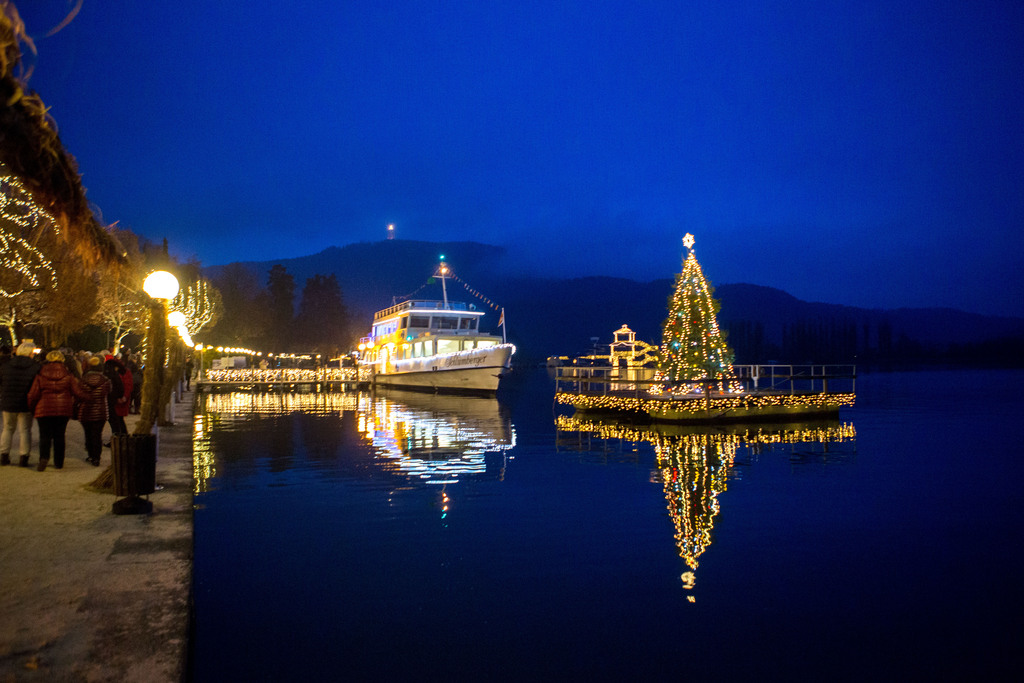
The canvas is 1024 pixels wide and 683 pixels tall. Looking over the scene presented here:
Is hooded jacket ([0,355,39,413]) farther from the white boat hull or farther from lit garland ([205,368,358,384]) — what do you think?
lit garland ([205,368,358,384])

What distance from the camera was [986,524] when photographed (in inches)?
304

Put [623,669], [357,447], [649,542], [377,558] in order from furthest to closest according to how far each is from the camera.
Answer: [357,447] < [649,542] < [377,558] < [623,669]

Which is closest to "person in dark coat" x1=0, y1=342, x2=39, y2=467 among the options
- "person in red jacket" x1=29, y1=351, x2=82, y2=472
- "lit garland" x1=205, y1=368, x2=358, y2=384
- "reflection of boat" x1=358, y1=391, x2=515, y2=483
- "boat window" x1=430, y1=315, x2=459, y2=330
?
"person in red jacket" x1=29, y1=351, x2=82, y2=472

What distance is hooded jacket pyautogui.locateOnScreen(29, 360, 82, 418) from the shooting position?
354 inches

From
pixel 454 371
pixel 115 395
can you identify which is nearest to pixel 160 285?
pixel 115 395

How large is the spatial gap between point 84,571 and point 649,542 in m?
4.50

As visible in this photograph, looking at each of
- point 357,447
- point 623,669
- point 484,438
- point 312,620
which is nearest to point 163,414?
point 357,447

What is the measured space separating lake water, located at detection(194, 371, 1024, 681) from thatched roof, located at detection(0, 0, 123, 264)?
290 centimetres

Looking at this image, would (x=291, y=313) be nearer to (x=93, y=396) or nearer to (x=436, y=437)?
(x=436, y=437)

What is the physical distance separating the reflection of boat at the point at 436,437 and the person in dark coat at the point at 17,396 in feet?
15.7

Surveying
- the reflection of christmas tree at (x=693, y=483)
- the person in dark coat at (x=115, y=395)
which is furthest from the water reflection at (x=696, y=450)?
the person in dark coat at (x=115, y=395)

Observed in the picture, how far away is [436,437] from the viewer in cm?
1580

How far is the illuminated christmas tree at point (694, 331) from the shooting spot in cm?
2241

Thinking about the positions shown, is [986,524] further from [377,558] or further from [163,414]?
[163,414]
